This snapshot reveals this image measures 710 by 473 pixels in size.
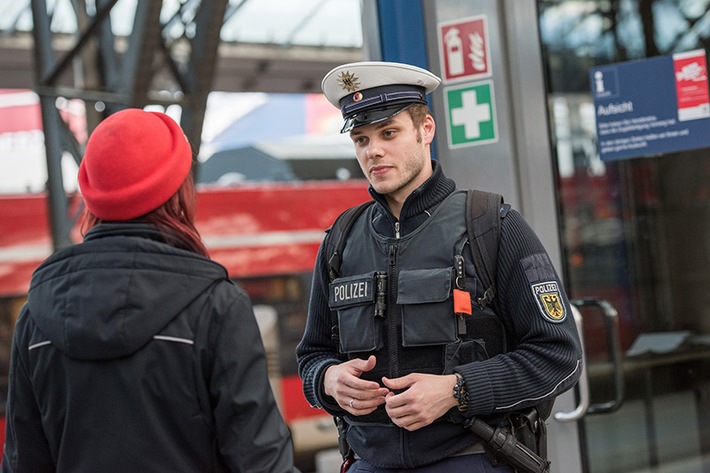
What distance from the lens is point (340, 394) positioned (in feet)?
6.51

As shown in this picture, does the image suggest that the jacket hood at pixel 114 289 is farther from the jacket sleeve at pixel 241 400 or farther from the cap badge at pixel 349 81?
the cap badge at pixel 349 81

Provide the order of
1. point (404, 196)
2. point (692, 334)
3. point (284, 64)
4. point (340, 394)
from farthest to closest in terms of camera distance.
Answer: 1. point (284, 64)
2. point (692, 334)
3. point (404, 196)
4. point (340, 394)

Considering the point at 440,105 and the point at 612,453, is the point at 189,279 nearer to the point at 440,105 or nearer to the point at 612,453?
the point at 440,105

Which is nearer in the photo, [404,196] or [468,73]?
[404,196]

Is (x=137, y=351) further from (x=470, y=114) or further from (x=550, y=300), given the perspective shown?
(x=470, y=114)

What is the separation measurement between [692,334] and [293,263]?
6297 millimetres

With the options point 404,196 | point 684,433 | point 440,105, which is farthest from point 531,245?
point 684,433

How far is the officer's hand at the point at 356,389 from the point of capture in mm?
1919

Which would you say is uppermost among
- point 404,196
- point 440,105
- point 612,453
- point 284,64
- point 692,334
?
point 284,64

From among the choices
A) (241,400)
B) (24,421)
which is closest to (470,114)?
(241,400)

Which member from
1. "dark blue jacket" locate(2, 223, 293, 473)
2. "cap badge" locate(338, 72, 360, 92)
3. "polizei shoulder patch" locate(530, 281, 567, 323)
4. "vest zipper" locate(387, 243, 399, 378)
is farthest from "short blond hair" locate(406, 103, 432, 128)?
"dark blue jacket" locate(2, 223, 293, 473)

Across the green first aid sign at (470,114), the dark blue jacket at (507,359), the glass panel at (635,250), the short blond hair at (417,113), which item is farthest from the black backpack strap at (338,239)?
the glass panel at (635,250)

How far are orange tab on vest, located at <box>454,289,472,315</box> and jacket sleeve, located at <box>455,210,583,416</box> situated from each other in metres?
0.08

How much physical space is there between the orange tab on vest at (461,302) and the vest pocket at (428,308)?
0.07 feet
